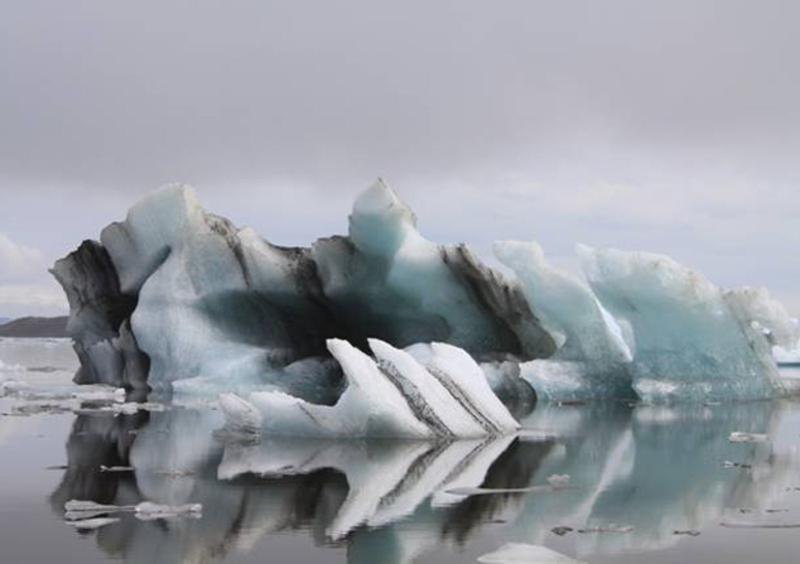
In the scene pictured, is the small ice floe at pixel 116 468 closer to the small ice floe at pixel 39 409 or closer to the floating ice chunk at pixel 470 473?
the floating ice chunk at pixel 470 473

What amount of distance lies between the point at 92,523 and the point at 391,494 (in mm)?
1918

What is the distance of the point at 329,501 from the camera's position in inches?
253

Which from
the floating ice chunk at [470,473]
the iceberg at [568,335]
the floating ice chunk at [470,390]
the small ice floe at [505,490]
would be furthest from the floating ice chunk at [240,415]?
the iceberg at [568,335]

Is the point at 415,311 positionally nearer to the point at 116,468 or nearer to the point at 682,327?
the point at 682,327

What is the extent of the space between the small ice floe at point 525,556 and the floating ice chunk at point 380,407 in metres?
4.74

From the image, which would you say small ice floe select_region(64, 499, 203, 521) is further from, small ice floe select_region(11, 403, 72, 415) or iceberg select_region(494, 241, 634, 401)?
iceberg select_region(494, 241, 634, 401)

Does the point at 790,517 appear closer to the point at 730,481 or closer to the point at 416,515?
the point at 730,481

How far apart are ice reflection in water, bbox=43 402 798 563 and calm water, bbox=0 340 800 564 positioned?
0.06ft

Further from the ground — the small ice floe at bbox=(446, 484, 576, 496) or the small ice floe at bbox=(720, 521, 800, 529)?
the small ice floe at bbox=(446, 484, 576, 496)

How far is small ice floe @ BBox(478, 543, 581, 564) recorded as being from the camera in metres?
4.77

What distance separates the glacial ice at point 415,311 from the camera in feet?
54.4

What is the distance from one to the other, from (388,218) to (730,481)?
9.61m

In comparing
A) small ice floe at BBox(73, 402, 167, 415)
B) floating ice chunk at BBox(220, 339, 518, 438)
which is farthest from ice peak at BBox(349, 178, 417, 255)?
floating ice chunk at BBox(220, 339, 518, 438)

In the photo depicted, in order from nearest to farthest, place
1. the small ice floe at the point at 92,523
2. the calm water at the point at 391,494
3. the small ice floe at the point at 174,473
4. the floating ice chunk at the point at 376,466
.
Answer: the calm water at the point at 391,494 < the small ice floe at the point at 92,523 < the floating ice chunk at the point at 376,466 < the small ice floe at the point at 174,473
